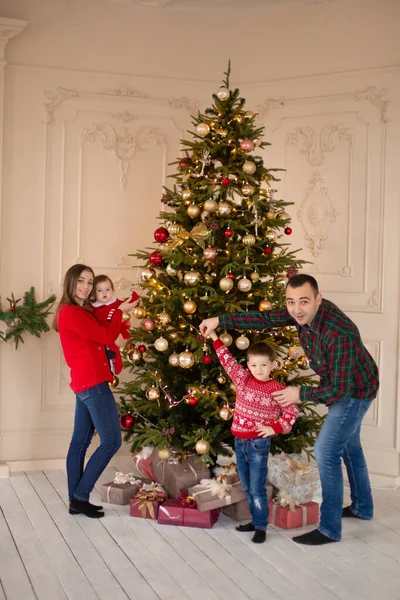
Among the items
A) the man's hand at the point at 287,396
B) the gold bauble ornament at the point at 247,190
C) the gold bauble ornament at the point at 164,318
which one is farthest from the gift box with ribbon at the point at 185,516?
the gold bauble ornament at the point at 247,190

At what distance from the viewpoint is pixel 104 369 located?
4539 millimetres

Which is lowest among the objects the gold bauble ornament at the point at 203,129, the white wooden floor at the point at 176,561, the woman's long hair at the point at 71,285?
the white wooden floor at the point at 176,561

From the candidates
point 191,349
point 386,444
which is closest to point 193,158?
point 191,349

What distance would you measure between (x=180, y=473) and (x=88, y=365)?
0.89 m

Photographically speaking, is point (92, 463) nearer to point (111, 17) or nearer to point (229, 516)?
point (229, 516)

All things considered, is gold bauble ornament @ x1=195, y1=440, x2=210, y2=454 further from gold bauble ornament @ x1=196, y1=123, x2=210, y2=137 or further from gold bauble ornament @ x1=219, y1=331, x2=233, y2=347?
gold bauble ornament @ x1=196, y1=123, x2=210, y2=137

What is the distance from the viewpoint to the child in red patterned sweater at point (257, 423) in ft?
13.6

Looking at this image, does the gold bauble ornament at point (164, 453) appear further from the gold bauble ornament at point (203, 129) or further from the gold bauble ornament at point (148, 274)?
the gold bauble ornament at point (203, 129)

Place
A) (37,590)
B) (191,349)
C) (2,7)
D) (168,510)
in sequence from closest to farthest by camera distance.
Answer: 1. (37,590)
2. (168,510)
3. (191,349)
4. (2,7)

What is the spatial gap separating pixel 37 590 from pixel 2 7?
407 centimetres

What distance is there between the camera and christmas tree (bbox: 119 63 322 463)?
14.9ft

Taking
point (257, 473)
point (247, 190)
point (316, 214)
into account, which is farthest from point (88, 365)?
point (316, 214)

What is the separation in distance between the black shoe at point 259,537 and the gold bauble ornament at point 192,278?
1488 millimetres

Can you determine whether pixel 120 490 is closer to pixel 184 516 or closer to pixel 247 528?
pixel 184 516
